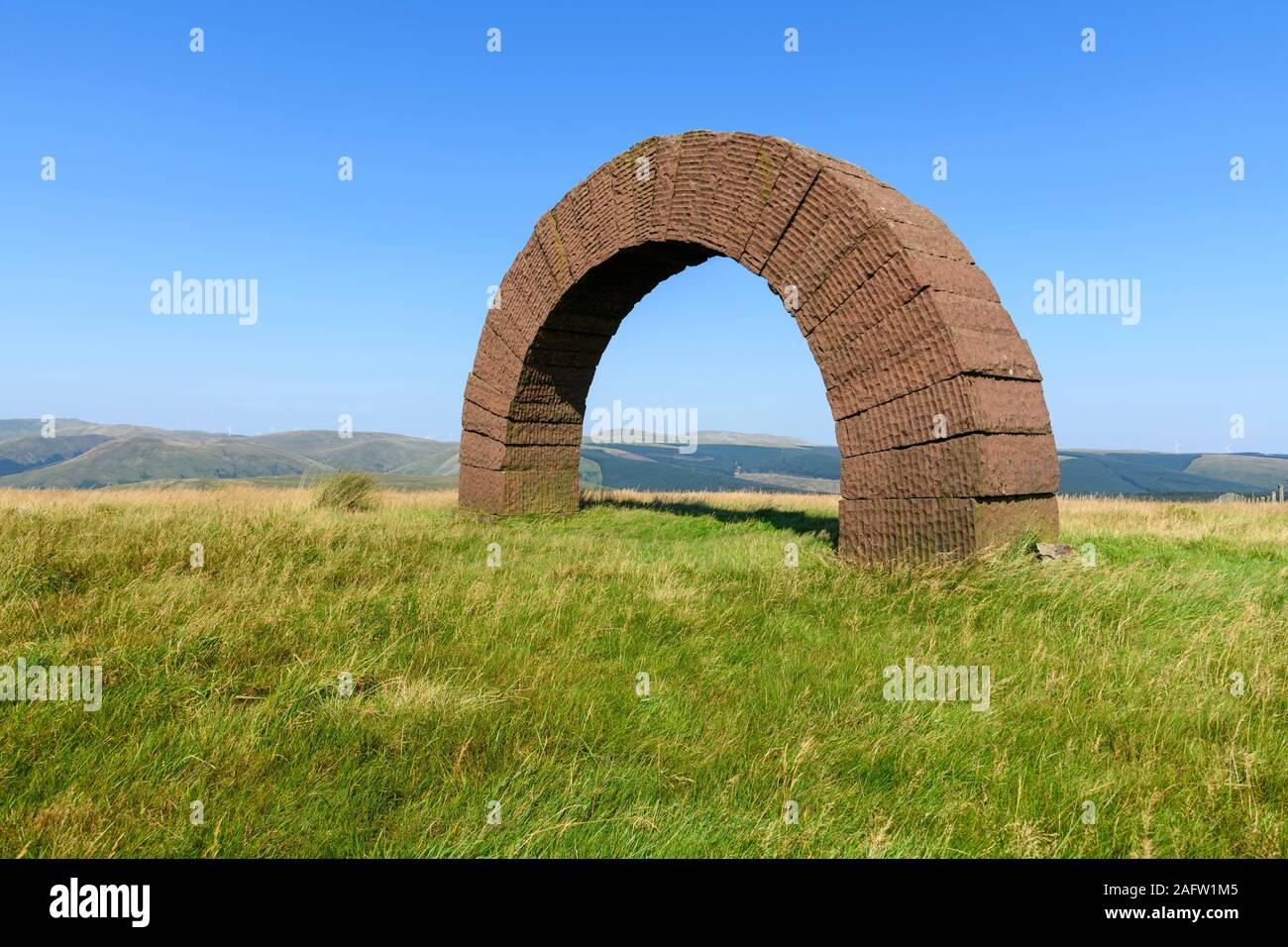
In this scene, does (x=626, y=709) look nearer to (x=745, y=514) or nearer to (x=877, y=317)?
(x=877, y=317)

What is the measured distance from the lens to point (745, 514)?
1156 cm

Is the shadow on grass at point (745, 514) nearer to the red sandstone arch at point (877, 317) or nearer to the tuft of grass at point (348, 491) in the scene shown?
the red sandstone arch at point (877, 317)

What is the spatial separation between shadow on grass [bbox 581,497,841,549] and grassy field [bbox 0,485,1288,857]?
11.0 feet

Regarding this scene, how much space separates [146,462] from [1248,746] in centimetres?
20746

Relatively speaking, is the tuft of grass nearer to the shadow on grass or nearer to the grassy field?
the shadow on grass

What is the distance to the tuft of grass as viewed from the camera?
12.0 metres

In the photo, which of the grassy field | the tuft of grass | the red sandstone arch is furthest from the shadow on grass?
the tuft of grass

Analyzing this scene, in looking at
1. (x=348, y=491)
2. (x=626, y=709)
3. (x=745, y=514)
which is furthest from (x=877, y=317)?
(x=348, y=491)

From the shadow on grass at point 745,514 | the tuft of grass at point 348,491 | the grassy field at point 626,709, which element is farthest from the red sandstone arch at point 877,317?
the tuft of grass at point 348,491
